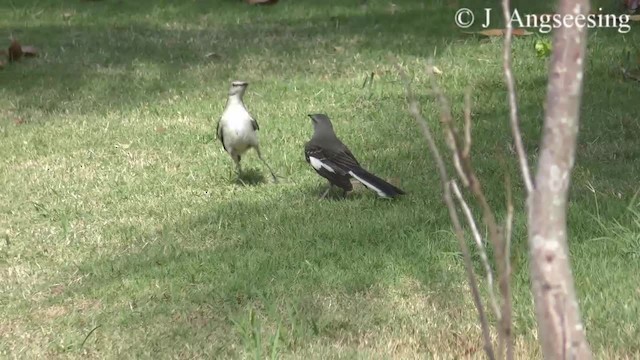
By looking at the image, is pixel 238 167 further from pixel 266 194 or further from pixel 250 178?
pixel 266 194

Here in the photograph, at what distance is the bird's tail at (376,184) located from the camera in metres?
6.45

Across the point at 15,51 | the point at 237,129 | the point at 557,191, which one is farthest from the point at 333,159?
the point at 15,51

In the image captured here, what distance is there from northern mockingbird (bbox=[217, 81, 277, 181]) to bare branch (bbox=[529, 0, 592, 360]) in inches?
177

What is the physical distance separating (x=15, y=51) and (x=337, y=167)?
5.42 m

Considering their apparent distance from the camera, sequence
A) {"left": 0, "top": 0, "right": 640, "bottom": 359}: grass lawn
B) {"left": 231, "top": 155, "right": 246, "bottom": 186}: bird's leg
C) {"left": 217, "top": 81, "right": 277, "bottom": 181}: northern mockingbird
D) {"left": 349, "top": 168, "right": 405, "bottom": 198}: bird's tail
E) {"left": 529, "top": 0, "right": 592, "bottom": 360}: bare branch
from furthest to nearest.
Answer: {"left": 231, "top": 155, "right": 246, "bottom": 186}: bird's leg < {"left": 217, "top": 81, "right": 277, "bottom": 181}: northern mockingbird < {"left": 349, "top": 168, "right": 405, "bottom": 198}: bird's tail < {"left": 0, "top": 0, "right": 640, "bottom": 359}: grass lawn < {"left": 529, "top": 0, "right": 592, "bottom": 360}: bare branch

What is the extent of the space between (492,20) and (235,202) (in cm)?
554

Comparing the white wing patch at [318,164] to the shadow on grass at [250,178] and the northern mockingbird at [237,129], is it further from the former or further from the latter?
the shadow on grass at [250,178]

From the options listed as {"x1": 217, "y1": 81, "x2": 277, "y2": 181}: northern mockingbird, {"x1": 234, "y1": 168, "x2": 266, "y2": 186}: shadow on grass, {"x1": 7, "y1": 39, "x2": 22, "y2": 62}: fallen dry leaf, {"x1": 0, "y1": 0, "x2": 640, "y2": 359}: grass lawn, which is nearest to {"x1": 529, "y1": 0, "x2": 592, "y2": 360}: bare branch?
{"x1": 0, "y1": 0, "x2": 640, "y2": 359}: grass lawn

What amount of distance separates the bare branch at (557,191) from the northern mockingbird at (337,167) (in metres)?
3.62

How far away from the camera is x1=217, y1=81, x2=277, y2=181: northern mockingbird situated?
7.16 meters

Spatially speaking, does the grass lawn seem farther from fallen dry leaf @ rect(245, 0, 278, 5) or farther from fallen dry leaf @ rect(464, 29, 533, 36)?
fallen dry leaf @ rect(245, 0, 278, 5)

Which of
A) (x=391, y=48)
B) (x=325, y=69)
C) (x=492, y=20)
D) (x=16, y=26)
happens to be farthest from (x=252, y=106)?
(x=16, y=26)

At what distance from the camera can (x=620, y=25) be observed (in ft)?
35.1

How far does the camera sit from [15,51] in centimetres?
1075
